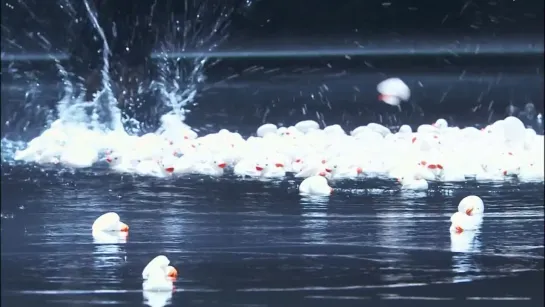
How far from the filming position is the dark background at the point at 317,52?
2.52 m

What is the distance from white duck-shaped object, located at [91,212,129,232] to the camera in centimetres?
191

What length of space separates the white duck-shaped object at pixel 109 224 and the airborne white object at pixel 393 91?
1.77 meters

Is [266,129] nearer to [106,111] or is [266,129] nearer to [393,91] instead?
[106,111]

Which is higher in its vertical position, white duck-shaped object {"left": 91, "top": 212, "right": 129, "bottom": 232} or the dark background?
the dark background

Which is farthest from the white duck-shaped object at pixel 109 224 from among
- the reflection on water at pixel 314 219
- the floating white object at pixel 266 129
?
the floating white object at pixel 266 129

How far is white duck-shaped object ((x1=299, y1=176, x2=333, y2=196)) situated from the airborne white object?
1254mm

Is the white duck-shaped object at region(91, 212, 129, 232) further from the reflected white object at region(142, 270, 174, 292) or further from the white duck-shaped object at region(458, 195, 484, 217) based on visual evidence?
the white duck-shaped object at region(458, 195, 484, 217)

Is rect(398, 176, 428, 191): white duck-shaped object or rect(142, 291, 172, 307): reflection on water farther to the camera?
rect(398, 176, 428, 191): white duck-shaped object

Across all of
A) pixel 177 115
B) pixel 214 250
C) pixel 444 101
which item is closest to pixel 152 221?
pixel 214 250

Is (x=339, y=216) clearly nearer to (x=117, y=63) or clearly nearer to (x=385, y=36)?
(x=117, y=63)

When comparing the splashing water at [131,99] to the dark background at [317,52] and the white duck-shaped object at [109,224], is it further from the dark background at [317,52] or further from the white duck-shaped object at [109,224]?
the white duck-shaped object at [109,224]

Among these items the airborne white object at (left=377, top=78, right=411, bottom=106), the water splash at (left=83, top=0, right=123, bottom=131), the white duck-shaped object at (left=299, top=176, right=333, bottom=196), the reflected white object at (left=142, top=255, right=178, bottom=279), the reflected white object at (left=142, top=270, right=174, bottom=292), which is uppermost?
the airborne white object at (left=377, top=78, right=411, bottom=106)

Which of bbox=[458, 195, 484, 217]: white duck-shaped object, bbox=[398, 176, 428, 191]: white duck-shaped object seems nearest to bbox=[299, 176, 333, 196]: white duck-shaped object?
bbox=[398, 176, 428, 191]: white duck-shaped object

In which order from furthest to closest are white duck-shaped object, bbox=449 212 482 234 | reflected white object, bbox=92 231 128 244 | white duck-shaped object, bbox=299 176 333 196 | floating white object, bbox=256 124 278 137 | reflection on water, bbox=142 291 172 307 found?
floating white object, bbox=256 124 278 137 → white duck-shaped object, bbox=299 176 333 196 → white duck-shaped object, bbox=449 212 482 234 → reflected white object, bbox=92 231 128 244 → reflection on water, bbox=142 291 172 307
